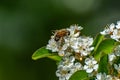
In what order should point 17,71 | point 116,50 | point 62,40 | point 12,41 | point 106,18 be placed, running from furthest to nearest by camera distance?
point 106,18
point 12,41
point 17,71
point 62,40
point 116,50

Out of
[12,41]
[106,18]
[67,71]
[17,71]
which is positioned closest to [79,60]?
[67,71]

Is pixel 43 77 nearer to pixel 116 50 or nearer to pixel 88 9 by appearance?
pixel 88 9

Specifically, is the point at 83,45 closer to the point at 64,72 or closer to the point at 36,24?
the point at 64,72

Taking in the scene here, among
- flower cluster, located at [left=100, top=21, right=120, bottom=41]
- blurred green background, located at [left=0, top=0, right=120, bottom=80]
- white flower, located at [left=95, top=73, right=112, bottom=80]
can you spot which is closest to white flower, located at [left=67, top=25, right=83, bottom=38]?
flower cluster, located at [left=100, top=21, right=120, bottom=41]

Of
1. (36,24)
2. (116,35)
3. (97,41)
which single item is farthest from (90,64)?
(36,24)

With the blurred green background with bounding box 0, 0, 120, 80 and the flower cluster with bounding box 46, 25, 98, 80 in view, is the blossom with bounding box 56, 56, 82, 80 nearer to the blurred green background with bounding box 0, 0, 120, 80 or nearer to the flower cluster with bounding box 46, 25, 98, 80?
the flower cluster with bounding box 46, 25, 98, 80

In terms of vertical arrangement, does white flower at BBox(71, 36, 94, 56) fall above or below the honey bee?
below

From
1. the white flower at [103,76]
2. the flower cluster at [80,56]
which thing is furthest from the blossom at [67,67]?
the white flower at [103,76]
